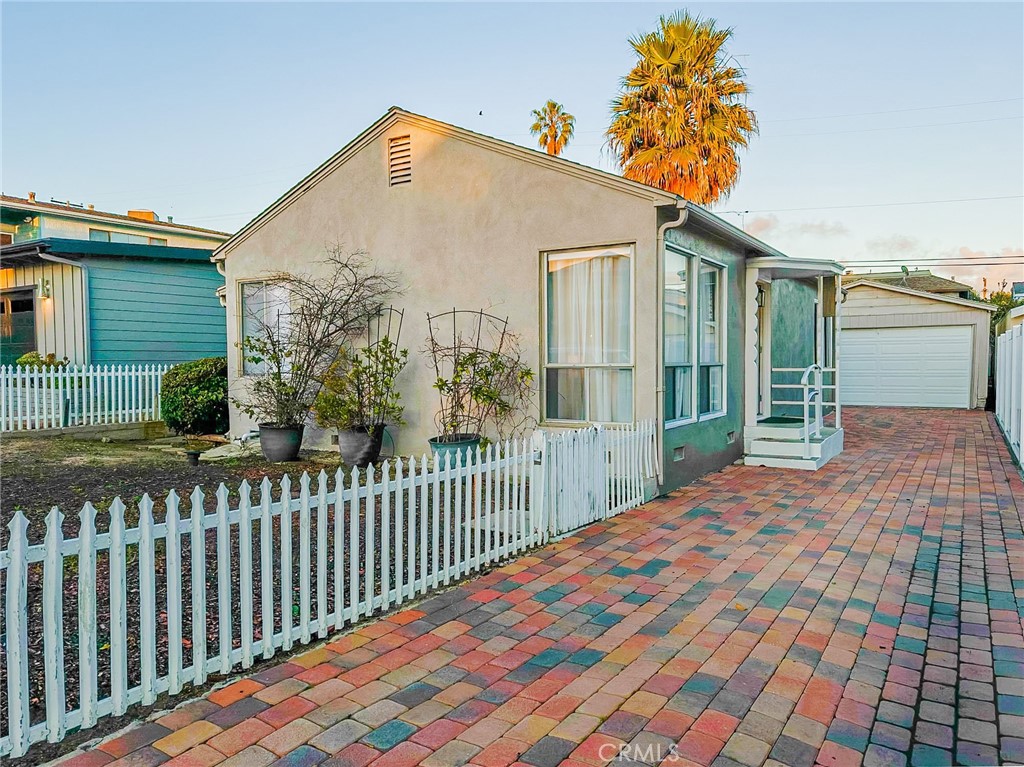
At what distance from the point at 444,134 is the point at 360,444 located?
13.2ft

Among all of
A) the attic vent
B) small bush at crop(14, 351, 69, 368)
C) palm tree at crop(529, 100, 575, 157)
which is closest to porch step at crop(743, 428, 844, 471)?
the attic vent

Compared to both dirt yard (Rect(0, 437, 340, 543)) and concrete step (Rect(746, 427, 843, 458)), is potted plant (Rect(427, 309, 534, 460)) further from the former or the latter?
concrete step (Rect(746, 427, 843, 458))

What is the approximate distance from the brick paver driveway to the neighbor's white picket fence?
203mm

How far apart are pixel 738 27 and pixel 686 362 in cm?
1254

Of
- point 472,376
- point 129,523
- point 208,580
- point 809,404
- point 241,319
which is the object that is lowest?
point 208,580

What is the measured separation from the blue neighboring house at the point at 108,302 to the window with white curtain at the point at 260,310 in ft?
10.6

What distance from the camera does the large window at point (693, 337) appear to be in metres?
7.91

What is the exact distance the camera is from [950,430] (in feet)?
44.8

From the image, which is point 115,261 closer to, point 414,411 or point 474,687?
point 414,411

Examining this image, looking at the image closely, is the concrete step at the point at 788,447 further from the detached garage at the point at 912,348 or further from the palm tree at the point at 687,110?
the detached garage at the point at 912,348

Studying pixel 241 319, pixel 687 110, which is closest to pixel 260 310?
pixel 241 319

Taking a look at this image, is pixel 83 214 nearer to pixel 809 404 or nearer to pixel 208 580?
pixel 208 580

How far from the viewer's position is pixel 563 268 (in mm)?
8031

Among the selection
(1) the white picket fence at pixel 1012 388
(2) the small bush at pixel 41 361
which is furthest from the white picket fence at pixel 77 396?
(1) the white picket fence at pixel 1012 388
